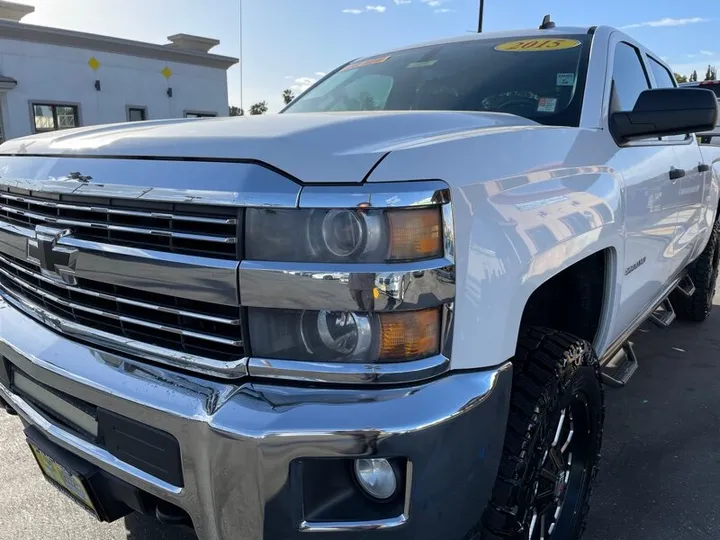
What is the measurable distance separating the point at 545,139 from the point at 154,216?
3.98 ft

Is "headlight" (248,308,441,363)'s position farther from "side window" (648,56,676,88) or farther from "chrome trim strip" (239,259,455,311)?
"side window" (648,56,676,88)

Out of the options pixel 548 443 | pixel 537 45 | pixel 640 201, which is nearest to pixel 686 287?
pixel 640 201

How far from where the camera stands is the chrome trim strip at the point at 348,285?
1.34m

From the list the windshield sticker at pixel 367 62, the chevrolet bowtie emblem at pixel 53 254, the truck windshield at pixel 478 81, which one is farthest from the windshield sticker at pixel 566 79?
the chevrolet bowtie emblem at pixel 53 254

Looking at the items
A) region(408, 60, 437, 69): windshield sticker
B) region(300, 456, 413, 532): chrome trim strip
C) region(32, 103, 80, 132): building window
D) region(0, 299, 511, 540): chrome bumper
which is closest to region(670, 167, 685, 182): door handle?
region(408, 60, 437, 69): windshield sticker

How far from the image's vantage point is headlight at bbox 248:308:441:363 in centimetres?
139

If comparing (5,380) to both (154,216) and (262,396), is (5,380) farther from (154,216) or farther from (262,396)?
(262,396)

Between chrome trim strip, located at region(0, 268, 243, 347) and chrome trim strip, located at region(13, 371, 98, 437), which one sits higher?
chrome trim strip, located at region(0, 268, 243, 347)

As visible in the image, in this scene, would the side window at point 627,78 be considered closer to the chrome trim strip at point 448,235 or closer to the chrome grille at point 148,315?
the chrome trim strip at point 448,235

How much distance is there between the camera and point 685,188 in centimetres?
334

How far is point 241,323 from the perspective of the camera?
1.43 meters

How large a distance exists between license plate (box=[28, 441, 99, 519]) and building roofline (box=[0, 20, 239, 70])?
2253 cm

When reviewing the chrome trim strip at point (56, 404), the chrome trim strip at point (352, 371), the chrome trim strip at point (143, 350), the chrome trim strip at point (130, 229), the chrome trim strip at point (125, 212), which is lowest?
the chrome trim strip at point (56, 404)

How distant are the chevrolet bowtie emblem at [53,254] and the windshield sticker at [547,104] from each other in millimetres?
1827
